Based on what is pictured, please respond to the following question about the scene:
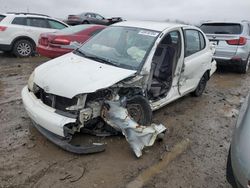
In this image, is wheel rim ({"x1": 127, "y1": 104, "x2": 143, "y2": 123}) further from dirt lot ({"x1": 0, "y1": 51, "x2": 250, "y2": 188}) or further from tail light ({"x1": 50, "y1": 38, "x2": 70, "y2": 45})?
tail light ({"x1": 50, "y1": 38, "x2": 70, "y2": 45})

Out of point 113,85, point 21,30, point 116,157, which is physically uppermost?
point 113,85

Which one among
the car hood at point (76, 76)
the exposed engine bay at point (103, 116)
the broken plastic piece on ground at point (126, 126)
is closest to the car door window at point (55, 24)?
the car hood at point (76, 76)

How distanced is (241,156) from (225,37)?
695 cm

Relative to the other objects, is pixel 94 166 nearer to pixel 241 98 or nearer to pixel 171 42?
pixel 171 42

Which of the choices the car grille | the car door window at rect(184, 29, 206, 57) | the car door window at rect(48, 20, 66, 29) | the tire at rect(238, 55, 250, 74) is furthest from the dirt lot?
the car door window at rect(48, 20, 66, 29)

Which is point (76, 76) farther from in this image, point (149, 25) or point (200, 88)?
point (200, 88)

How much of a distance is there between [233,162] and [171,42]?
316 cm

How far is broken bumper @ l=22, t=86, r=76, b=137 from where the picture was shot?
11.0 feet

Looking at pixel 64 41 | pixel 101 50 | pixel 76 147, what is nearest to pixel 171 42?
pixel 101 50

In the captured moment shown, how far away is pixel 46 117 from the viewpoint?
345cm

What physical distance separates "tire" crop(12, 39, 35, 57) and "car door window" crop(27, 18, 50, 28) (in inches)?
27.7

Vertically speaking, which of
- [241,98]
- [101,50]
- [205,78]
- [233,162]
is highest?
[101,50]

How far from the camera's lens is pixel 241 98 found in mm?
6590

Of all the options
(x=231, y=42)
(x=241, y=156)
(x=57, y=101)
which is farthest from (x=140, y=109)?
(x=231, y=42)
